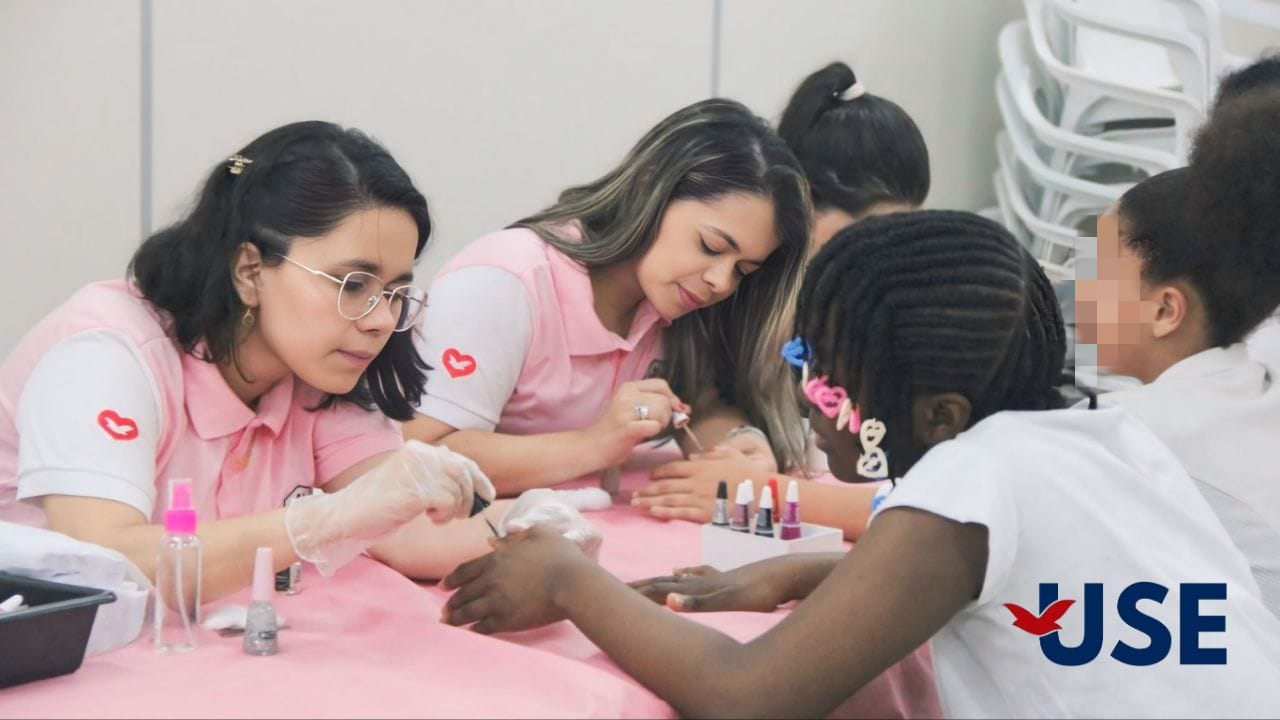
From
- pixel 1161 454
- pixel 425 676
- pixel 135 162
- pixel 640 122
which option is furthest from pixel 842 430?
pixel 640 122

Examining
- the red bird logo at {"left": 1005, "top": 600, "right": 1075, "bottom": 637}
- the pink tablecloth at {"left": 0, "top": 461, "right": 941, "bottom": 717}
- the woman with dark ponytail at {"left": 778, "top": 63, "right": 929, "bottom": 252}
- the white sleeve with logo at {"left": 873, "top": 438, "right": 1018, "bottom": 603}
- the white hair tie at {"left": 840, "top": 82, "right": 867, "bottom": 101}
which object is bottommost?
the pink tablecloth at {"left": 0, "top": 461, "right": 941, "bottom": 717}

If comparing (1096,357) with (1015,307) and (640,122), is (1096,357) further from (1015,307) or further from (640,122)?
(640,122)

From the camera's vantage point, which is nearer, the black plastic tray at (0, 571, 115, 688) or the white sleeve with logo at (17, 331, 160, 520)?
the black plastic tray at (0, 571, 115, 688)

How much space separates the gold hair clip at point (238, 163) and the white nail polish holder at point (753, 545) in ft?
2.48

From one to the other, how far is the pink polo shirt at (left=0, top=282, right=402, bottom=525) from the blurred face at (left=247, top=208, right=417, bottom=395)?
0.32 feet

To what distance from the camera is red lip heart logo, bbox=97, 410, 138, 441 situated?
1449 mm

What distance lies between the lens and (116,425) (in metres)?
1.46

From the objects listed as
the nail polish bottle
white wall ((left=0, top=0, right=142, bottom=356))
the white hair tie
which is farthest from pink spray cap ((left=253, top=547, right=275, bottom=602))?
the white hair tie

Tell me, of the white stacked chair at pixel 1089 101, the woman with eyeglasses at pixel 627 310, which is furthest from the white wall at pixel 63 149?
the white stacked chair at pixel 1089 101

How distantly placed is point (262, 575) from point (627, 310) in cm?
119

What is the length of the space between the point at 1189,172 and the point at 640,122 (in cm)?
182

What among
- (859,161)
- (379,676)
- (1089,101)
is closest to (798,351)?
(379,676)

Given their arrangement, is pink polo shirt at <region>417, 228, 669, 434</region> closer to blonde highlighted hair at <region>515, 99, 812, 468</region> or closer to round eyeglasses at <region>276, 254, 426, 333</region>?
blonde highlighted hair at <region>515, 99, 812, 468</region>

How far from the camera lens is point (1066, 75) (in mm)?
3715
